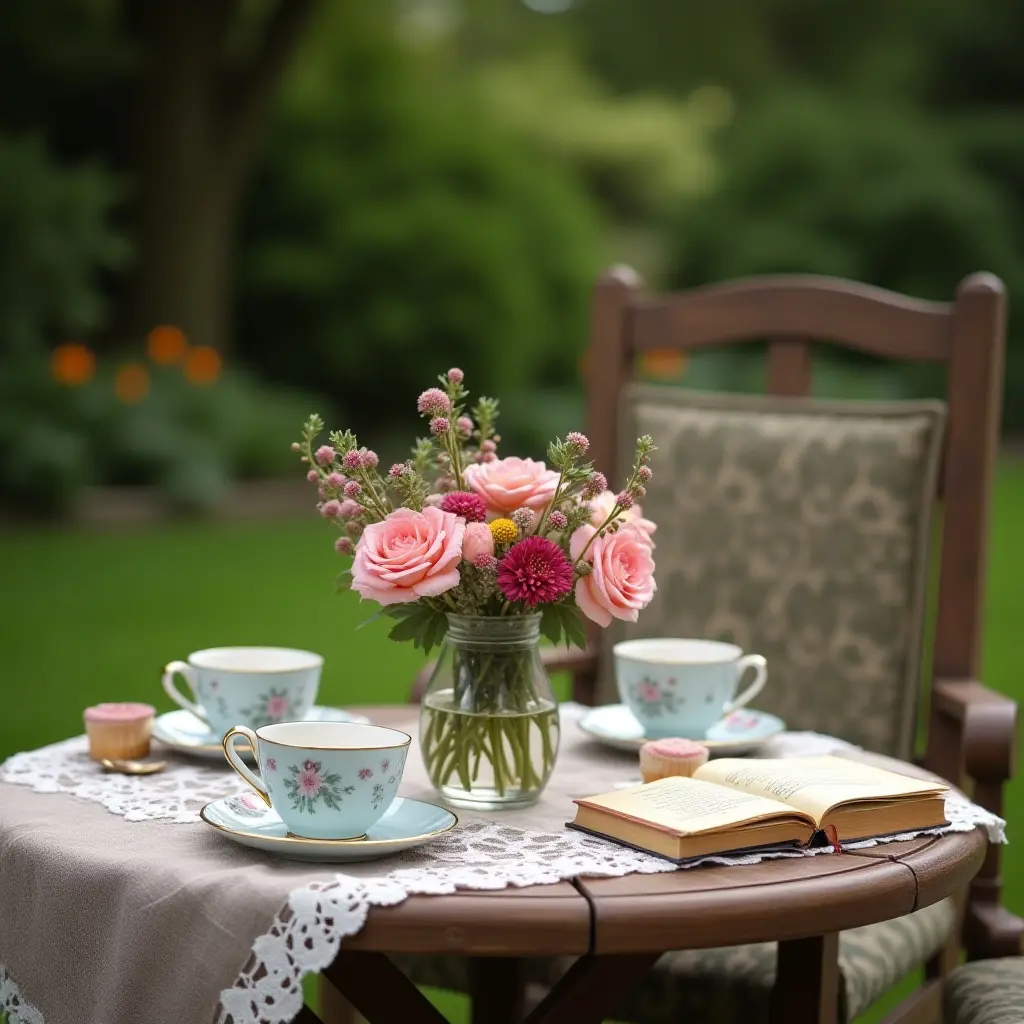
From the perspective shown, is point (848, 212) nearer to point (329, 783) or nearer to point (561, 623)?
point (561, 623)

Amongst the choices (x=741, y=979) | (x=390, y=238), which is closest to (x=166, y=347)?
(x=390, y=238)

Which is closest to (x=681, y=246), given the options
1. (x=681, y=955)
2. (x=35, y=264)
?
(x=35, y=264)

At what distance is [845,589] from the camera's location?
2.54 metres

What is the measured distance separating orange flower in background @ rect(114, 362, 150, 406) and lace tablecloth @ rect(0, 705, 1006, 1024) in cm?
689

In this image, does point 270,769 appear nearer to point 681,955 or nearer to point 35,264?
point 681,955

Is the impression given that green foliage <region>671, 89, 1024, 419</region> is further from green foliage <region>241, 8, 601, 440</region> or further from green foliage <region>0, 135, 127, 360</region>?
green foliage <region>0, 135, 127, 360</region>

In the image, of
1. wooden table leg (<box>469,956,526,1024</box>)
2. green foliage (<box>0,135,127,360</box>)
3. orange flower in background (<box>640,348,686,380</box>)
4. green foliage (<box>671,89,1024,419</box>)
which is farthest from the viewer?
green foliage (<box>671,89,1024,419</box>)

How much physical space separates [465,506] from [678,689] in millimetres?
452

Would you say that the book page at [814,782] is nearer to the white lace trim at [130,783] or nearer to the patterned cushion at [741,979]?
the patterned cushion at [741,979]

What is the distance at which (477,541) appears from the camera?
61.5 inches

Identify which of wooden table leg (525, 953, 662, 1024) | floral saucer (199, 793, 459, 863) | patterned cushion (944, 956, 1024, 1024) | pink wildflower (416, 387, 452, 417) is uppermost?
pink wildflower (416, 387, 452, 417)

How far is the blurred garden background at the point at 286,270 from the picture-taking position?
21.2ft

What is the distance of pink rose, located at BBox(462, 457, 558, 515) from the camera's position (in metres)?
1.62

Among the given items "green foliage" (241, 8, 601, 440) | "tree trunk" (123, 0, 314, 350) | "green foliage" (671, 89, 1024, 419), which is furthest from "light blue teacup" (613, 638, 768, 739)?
"green foliage" (671, 89, 1024, 419)
